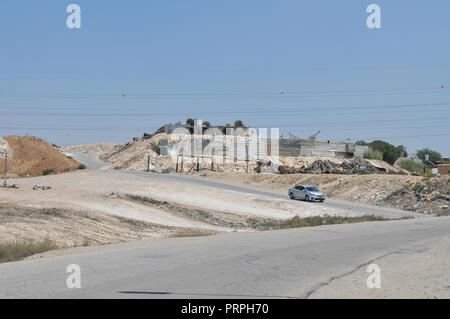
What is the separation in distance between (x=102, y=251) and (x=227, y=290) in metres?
7.03

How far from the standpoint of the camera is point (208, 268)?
11508 mm

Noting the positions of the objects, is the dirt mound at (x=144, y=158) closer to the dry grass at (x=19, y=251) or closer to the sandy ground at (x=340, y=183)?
the sandy ground at (x=340, y=183)

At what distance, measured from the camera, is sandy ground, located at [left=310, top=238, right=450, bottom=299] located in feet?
29.7

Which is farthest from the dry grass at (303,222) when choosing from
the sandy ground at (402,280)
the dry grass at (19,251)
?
the dry grass at (19,251)

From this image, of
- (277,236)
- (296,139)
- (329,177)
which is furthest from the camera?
(296,139)

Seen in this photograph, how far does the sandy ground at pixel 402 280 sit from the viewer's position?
9062 mm

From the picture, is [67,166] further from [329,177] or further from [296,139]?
[296,139]

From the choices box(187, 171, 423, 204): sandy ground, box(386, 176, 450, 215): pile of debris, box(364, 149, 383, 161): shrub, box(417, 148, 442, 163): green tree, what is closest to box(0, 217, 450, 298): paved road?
box(386, 176, 450, 215): pile of debris

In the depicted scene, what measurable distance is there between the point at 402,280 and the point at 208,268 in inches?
161

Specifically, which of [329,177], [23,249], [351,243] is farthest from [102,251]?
[329,177]

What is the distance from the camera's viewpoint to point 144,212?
32.4 meters

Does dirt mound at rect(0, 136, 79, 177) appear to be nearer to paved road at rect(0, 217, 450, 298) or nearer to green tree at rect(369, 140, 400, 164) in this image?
paved road at rect(0, 217, 450, 298)

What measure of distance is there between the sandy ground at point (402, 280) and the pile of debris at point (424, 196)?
104ft
